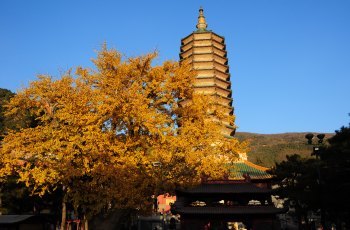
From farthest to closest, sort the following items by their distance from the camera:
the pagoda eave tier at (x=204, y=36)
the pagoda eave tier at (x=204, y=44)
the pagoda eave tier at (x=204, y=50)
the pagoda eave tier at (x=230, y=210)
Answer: the pagoda eave tier at (x=204, y=36) < the pagoda eave tier at (x=204, y=44) < the pagoda eave tier at (x=204, y=50) < the pagoda eave tier at (x=230, y=210)

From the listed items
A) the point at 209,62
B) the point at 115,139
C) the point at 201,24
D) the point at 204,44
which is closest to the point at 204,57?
the point at 209,62

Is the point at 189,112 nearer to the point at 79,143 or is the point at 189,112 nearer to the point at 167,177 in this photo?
the point at 167,177

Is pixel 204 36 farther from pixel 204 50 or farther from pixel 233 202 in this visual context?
pixel 233 202

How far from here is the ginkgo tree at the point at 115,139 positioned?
1545 cm

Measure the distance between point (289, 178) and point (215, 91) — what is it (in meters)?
11.9

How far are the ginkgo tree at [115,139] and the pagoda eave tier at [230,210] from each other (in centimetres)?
671

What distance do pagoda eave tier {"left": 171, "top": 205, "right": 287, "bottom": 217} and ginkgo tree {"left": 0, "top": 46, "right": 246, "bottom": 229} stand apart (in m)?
6.71

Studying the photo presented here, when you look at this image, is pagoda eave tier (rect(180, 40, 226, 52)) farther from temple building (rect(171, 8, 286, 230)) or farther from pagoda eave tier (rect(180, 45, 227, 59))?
temple building (rect(171, 8, 286, 230))

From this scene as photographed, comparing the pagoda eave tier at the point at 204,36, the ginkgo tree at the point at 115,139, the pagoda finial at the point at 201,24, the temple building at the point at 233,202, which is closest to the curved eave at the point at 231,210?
the temple building at the point at 233,202

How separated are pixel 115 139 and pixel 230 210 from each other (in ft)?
35.8

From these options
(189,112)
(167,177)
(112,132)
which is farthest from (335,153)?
(112,132)

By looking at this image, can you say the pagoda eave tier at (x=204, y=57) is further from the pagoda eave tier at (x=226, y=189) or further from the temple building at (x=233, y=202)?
the pagoda eave tier at (x=226, y=189)

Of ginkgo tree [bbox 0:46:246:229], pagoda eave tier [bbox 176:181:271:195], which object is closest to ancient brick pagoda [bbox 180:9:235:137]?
pagoda eave tier [bbox 176:181:271:195]

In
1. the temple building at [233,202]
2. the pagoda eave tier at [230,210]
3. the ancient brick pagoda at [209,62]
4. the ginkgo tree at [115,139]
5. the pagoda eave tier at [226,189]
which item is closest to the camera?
the ginkgo tree at [115,139]
